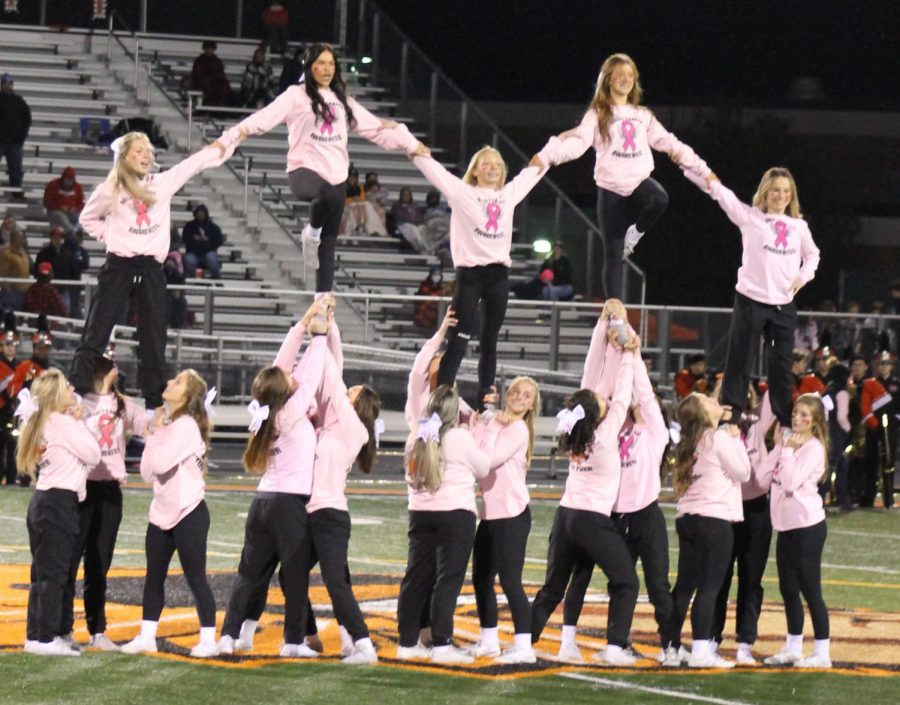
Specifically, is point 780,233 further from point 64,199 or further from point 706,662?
point 64,199

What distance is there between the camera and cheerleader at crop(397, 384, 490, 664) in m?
9.90

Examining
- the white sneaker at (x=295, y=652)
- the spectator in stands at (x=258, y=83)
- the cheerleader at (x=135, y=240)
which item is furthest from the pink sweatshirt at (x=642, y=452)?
the spectator in stands at (x=258, y=83)

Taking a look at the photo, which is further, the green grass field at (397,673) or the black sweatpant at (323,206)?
the black sweatpant at (323,206)

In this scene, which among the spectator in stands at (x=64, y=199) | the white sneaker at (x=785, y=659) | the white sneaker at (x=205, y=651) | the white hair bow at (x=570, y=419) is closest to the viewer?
the white sneaker at (x=205, y=651)

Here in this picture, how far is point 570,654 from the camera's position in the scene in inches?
404

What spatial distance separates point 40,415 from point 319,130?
217cm

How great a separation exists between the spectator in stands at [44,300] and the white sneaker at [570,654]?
1080cm

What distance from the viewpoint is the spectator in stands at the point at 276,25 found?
1121 inches

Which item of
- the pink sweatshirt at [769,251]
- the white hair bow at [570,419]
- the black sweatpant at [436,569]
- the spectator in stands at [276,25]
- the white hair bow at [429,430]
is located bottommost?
the black sweatpant at [436,569]

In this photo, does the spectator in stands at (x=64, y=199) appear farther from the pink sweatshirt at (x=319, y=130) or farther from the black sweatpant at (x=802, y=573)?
the black sweatpant at (x=802, y=573)

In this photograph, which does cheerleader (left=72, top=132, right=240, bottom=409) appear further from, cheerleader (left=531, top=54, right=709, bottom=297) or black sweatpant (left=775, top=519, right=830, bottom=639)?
black sweatpant (left=775, top=519, right=830, bottom=639)

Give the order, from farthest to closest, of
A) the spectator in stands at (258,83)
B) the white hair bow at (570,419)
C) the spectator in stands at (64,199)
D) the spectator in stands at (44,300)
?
1. the spectator in stands at (258,83)
2. the spectator in stands at (64,199)
3. the spectator in stands at (44,300)
4. the white hair bow at (570,419)

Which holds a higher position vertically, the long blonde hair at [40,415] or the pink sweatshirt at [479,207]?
the pink sweatshirt at [479,207]

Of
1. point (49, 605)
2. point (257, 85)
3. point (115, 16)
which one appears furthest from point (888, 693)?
point (115, 16)
